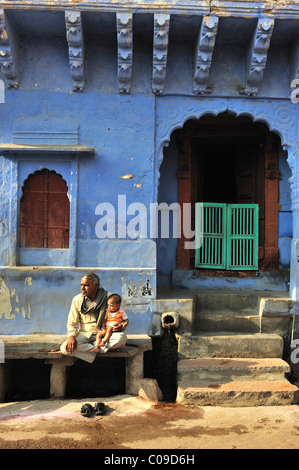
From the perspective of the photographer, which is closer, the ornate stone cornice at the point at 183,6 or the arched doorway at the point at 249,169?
the ornate stone cornice at the point at 183,6

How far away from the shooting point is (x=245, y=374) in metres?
5.72

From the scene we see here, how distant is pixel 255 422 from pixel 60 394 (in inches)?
96.2

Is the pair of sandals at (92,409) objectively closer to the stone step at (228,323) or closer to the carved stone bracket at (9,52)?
the stone step at (228,323)

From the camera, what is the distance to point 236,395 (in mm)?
5316

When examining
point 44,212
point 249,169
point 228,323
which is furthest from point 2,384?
point 249,169

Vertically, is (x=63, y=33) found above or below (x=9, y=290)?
above

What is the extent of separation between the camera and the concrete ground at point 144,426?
14.1ft

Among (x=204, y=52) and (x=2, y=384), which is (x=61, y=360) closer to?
(x=2, y=384)

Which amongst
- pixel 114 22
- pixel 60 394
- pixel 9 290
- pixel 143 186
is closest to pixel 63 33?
pixel 114 22

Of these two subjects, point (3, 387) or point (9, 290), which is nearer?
point (3, 387)

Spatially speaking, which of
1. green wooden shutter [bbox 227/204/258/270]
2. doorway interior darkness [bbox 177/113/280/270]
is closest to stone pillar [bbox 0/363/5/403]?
doorway interior darkness [bbox 177/113/280/270]

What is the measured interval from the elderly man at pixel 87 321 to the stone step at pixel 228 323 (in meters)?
1.58

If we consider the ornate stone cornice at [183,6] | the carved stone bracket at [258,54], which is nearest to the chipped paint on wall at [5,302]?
the ornate stone cornice at [183,6]
